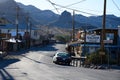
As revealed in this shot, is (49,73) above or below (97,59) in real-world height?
above

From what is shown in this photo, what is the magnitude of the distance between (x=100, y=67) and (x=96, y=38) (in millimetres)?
16413

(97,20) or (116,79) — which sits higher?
(97,20)

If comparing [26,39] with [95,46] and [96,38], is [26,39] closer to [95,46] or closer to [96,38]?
[95,46]

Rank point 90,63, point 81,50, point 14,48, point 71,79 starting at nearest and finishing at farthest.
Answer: point 71,79 < point 90,63 < point 81,50 < point 14,48

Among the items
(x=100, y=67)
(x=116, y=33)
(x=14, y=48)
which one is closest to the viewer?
(x=100, y=67)

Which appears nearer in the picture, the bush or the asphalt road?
the asphalt road

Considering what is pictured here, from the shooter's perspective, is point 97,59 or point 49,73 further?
point 97,59

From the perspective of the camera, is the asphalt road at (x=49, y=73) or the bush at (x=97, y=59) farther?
the bush at (x=97, y=59)

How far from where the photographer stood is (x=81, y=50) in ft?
237

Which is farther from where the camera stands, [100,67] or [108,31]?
[108,31]

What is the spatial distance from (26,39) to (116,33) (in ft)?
178

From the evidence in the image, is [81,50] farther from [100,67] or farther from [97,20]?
[97,20]

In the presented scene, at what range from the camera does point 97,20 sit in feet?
442

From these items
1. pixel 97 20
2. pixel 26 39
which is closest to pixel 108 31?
pixel 26 39
